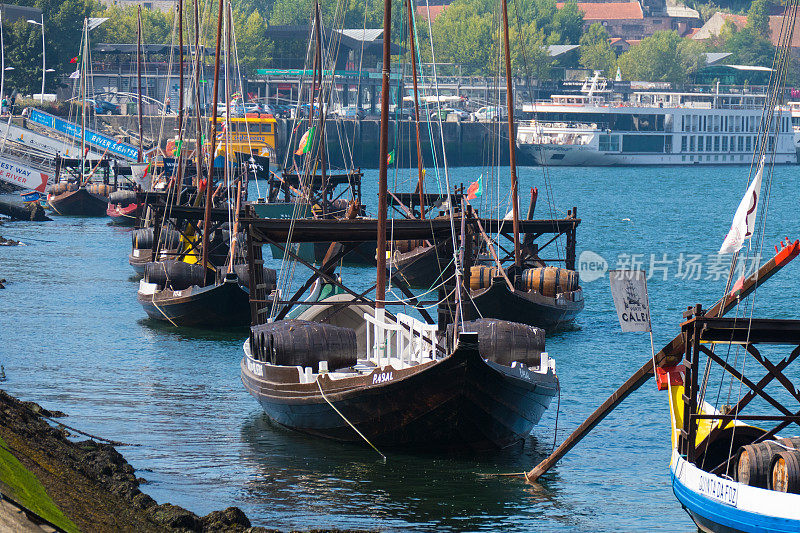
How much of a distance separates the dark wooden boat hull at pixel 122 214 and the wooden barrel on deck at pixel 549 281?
4984cm

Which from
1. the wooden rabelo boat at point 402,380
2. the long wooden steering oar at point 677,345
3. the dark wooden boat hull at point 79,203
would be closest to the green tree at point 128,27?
the dark wooden boat hull at point 79,203

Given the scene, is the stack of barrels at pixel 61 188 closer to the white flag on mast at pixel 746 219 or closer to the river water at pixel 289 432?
the river water at pixel 289 432

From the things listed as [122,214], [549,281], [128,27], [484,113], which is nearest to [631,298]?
[549,281]

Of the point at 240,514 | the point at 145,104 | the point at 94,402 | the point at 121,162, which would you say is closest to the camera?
the point at 240,514

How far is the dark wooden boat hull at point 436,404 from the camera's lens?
2322 cm

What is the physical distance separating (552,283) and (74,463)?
2469cm

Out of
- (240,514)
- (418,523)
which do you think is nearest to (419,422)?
(418,523)

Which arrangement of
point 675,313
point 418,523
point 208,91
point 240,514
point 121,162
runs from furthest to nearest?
point 208,91 < point 121,162 < point 675,313 < point 418,523 < point 240,514

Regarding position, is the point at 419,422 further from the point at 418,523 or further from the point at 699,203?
the point at 699,203

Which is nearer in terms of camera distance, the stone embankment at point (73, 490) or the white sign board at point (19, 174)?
the stone embankment at point (73, 490)

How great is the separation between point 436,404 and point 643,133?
168755mm

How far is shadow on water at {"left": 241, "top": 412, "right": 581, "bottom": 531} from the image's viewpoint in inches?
836

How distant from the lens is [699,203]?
124125mm

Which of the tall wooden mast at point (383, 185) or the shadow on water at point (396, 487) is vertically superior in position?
the tall wooden mast at point (383, 185)
